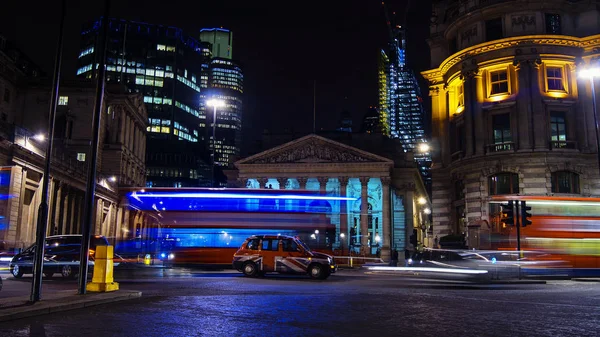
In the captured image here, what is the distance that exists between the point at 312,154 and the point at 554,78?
127ft

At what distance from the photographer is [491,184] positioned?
44750 millimetres

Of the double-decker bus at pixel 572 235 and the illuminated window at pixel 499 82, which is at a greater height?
the illuminated window at pixel 499 82

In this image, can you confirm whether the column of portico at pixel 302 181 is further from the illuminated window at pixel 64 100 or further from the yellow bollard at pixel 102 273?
the yellow bollard at pixel 102 273

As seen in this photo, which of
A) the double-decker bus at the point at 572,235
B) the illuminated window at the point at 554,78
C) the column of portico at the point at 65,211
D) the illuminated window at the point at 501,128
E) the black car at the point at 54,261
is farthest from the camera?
the column of portico at the point at 65,211

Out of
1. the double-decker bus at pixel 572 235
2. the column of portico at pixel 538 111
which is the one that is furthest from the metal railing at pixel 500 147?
the double-decker bus at pixel 572 235

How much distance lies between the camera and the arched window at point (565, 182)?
42.5 m

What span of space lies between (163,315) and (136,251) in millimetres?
24578

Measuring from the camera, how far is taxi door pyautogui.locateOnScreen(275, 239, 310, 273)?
78.6 feet

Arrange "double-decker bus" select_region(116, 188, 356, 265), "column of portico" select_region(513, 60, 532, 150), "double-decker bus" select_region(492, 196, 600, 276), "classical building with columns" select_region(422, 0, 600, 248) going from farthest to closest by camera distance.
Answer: "column of portico" select_region(513, 60, 532, 150)
"classical building with columns" select_region(422, 0, 600, 248)
"double-decker bus" select_region(116, 188, 356, 265)
"double-decker bus" select_region(492, 196, 600, 276)

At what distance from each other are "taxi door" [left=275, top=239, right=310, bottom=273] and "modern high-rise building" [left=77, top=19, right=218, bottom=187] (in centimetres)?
10518

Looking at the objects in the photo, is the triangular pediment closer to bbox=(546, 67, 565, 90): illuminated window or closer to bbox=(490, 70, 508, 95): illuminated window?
bbox=(490, 70, 508, 95): illuminated window

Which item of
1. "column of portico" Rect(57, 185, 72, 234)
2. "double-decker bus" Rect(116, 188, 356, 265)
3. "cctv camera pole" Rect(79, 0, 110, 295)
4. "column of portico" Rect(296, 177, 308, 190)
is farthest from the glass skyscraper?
"cctv camera pole" Rect(79, 0, 110, 295)

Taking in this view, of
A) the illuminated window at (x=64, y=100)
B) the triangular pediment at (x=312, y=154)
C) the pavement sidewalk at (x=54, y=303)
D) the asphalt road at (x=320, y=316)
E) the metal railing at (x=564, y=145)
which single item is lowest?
the asphalt road at (x=320, y=316)

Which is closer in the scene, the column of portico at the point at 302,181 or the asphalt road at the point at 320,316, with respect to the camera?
the asphalt road at the point at 320,316
